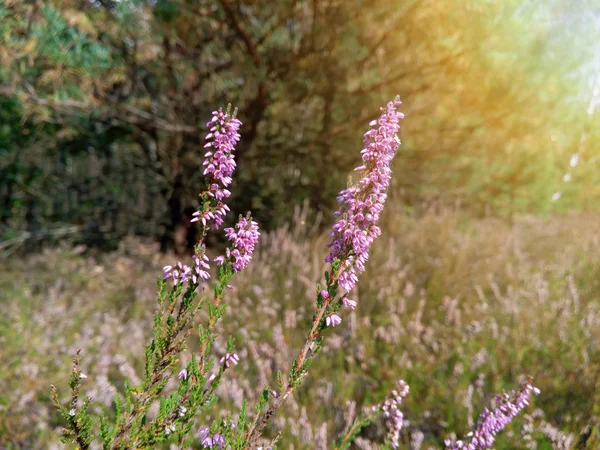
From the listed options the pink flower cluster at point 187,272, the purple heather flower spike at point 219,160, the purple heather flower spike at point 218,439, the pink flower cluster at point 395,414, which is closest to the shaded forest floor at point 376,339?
the pink flower cluster at point 395,414

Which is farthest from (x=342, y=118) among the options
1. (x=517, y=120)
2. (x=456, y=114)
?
(x=517, y=120)

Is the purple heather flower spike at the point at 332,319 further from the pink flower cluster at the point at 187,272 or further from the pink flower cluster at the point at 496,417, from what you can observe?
the pink flower cluster at the point at 496,417

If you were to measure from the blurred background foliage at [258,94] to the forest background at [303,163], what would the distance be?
0.10 ft

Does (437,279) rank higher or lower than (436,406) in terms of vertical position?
higher

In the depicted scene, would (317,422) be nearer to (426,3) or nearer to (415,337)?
(415,337)

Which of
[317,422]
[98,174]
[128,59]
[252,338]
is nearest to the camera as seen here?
[317,422]

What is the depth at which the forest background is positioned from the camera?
3.75 m

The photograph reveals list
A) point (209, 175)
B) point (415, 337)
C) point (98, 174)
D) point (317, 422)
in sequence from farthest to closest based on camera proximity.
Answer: point (98, 174), point (415, 337), point (317, 422), point (209, 175)

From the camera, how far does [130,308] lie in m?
5.46

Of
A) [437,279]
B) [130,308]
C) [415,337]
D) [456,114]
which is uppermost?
[456,114]

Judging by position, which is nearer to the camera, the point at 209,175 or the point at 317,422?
the point at 209,175

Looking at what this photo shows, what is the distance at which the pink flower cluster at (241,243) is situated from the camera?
5.40 ft

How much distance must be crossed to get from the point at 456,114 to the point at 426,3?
74.6 inches

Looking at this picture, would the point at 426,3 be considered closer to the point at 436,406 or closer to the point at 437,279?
the point at 437,279
